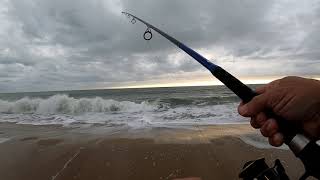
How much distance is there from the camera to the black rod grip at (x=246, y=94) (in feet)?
4.19

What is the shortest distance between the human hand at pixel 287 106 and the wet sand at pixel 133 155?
5056 millimetres

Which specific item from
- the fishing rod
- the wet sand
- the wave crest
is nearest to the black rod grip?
the fishing rod

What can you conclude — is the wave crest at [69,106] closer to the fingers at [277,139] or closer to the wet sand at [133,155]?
the wet sand at [133,155]

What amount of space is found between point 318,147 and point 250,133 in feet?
30.7

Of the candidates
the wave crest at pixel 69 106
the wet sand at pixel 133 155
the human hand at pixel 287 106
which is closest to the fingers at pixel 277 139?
the human hand at pixel 287 106

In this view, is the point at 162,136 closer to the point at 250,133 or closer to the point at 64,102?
the point at 250,133

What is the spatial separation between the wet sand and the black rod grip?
5.01 meters

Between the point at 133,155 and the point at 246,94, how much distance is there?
6.62 m

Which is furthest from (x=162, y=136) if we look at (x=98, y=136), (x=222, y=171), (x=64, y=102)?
(x=64, y=102)

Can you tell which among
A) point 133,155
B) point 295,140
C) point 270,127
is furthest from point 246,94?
point 133,155

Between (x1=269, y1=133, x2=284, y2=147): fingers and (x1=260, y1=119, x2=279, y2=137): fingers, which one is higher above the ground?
(x1=260, y1=119, x2=279, y2=137): fingers

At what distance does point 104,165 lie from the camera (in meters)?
7.01

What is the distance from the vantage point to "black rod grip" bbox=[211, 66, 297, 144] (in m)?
1.28

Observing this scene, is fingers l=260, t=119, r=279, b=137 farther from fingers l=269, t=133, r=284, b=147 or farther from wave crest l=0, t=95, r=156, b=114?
wave crest l=0, t=95, r=156, b=114
